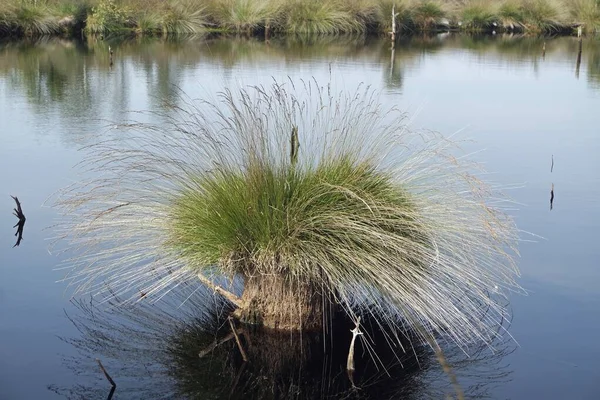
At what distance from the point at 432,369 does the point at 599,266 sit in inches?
86.1

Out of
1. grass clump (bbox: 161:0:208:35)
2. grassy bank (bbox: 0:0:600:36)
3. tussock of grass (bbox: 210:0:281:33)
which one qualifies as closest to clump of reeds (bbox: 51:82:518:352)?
grassy bank (bbox: 0:0:600:36)

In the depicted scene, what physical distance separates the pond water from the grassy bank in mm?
1858

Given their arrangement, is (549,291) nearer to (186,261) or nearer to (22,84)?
(186,261)

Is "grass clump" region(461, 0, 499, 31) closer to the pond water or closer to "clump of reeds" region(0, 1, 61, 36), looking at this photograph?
the pond water

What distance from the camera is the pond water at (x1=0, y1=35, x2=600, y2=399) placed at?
4.49m

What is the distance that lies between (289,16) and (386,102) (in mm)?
14149

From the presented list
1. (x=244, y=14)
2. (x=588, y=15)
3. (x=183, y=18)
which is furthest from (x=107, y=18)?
(x=588, y=15)

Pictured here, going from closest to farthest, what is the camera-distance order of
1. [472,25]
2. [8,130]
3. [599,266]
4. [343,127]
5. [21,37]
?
[343,127], [599,266], [8,130], [21,37], [472,25]

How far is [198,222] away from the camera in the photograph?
4.75 metres

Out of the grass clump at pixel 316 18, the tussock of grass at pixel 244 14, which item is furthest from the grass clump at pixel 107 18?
the grass clump at pixel 316 18

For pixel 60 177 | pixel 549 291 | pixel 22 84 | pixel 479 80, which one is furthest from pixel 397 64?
pixel 549 291

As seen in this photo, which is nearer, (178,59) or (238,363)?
(238,363)

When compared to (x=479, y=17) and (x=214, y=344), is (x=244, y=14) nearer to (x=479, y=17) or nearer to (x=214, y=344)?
(x=479, y=17)

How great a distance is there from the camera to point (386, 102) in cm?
1223
